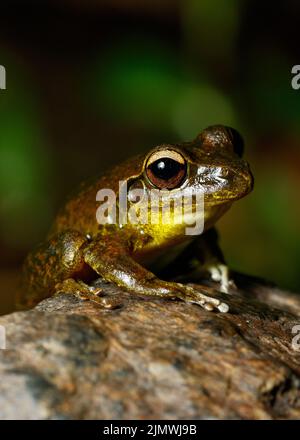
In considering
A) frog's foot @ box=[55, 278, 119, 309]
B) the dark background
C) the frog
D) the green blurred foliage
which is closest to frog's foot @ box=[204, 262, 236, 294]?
the frog

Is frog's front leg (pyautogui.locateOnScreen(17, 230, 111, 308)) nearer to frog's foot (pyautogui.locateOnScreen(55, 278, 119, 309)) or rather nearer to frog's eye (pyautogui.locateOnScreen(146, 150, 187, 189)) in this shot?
frog's foot (pyautogui.locateOnScreen(55, 278, 119, 309))

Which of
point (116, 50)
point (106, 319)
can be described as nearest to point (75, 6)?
point (116, 50)

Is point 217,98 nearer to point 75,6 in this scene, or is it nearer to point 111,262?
point 111,262

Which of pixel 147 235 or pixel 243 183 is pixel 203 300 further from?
pixel 147 235

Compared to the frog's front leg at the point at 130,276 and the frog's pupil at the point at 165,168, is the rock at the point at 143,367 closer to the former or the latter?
the frog's front leg at the point at 130,276

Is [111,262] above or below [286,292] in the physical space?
above

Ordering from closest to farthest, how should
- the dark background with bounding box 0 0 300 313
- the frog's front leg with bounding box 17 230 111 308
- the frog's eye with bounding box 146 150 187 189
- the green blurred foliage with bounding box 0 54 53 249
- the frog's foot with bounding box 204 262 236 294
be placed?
the frog's eye with bounding box 146 150 187 189 < the frog's front leg with bounding box 17 230 111 308 < the frog's foot with bounding box 204 262 236 294 < the dark background with bounding box 0 0 300 313 < the green blurred foliage with bounding box 0 54 53 249

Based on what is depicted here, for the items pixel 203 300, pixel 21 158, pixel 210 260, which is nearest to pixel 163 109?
pixel 21 158
